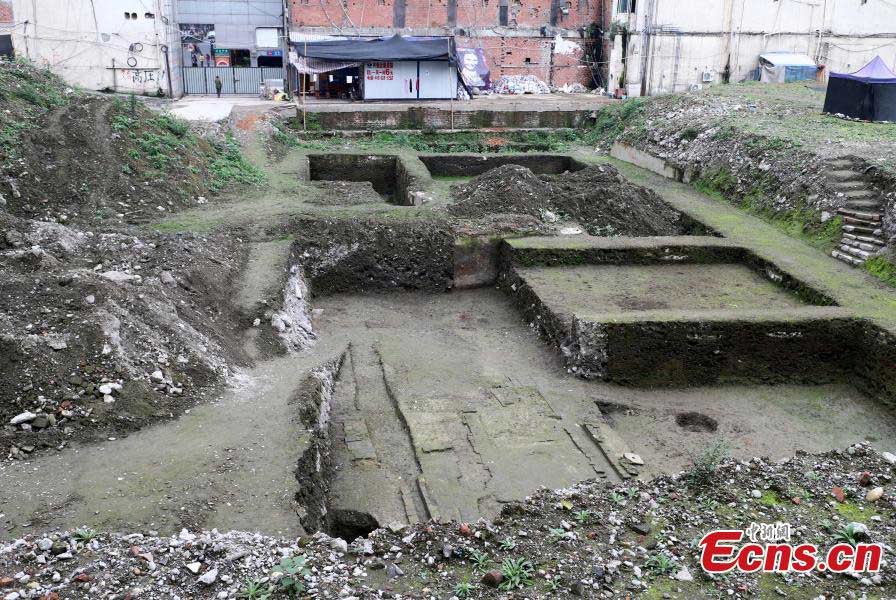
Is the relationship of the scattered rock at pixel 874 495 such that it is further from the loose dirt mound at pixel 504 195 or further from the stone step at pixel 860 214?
the loose dirt mound at pixel 504 195

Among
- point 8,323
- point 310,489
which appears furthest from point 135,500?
point 8,323

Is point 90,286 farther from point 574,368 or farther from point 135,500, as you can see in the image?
point 574,368

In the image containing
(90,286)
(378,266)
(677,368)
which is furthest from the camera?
(378,266)

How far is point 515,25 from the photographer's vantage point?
92.7 feet

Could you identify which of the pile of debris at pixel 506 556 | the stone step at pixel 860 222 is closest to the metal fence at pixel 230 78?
the stone step at pixel 860 222

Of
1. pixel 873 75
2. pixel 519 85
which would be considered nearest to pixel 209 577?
pixel 873 75

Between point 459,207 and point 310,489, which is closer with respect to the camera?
point 310,489

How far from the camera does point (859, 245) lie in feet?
39.4

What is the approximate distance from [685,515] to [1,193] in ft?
33.5

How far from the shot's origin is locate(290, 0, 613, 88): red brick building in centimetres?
2706

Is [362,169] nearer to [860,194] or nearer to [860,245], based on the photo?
[860,194]

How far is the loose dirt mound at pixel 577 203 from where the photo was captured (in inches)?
539

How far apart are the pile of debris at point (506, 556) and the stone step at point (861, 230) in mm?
7469

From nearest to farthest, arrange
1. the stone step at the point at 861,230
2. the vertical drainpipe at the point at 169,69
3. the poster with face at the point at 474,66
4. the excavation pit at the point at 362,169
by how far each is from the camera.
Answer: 1. the stone step at the point at 861,230
2. the excavation pit at the point at 362,169
3. the vertical drainpipe at the point at 169,69
4. the poster with face at the point at 474,66
